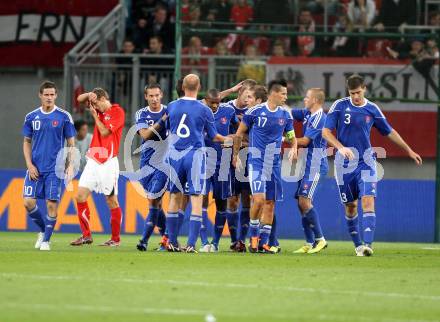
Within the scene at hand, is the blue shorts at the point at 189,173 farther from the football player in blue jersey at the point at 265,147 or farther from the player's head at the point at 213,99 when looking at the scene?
the player's head at the point at 213,99

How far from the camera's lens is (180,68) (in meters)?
23.5

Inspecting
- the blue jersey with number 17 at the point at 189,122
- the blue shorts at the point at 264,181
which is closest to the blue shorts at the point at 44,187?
the blue jersey with number 17 at the point at 189,122

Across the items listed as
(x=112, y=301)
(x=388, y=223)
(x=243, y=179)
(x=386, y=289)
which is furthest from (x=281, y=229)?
(x=112, y=301)

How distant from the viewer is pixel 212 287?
38.6 ft

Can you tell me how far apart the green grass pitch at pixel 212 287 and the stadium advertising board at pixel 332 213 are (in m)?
7.18

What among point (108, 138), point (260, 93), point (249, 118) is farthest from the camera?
point (108, 138)

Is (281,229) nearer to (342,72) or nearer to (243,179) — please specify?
(342,72)

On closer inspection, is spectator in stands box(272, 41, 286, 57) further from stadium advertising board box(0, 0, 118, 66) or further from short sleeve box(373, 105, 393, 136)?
stadium advertising board box(0, 0, 118, 66)

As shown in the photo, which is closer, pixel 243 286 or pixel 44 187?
pixel 243 286

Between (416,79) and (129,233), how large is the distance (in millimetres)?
6478

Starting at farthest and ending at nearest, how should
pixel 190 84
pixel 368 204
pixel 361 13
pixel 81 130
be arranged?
pixel 81 130
pixel 361 13
pixel 368 204
pixel 190 84

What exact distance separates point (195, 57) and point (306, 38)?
2233 millimetres

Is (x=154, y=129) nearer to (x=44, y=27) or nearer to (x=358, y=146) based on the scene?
(x=358, y=146)

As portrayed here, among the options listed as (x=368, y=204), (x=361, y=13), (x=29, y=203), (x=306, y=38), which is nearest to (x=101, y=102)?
(x=29, y=203)
